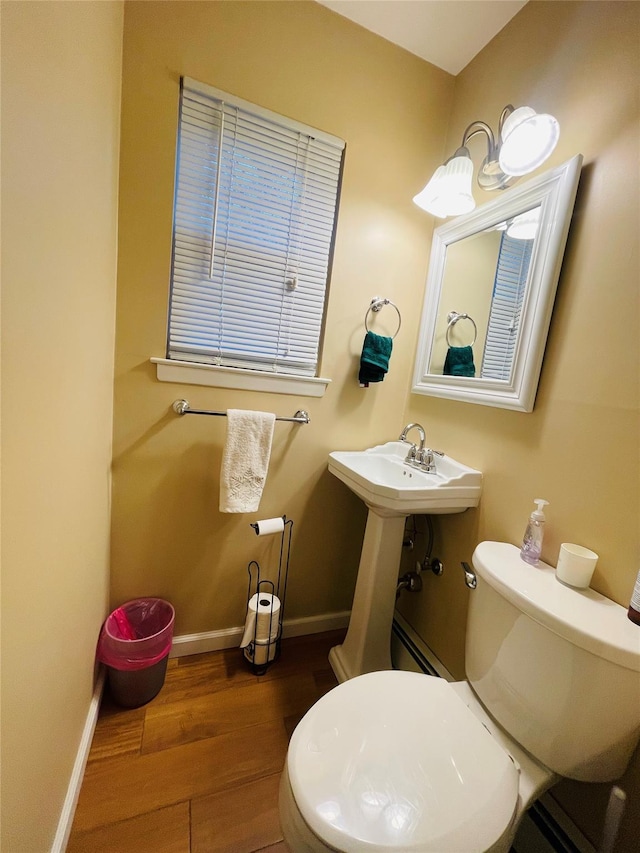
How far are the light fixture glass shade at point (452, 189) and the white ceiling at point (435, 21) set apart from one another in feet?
1.69

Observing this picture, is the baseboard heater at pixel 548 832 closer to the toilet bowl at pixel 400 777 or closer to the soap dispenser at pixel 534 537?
the toilet bowl at pixel 400 777

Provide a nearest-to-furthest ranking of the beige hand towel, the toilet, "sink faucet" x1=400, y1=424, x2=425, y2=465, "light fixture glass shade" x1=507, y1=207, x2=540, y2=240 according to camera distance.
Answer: the toilet
"light fixture glass shade" x1=507, y1=207, x2=540, y2=240
the beige hand towel
"sink faucet" x1=400, y1=424, x2=425, y2=465

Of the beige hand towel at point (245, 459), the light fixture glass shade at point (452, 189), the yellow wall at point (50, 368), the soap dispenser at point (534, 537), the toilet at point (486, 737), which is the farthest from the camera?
the beige hand towel at point (245, 459)

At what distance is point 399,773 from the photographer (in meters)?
0.68

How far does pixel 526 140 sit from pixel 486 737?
1.58 m

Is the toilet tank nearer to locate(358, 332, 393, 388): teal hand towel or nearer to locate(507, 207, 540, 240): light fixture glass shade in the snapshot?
locate(358, 332, 393, 388): teal hand towel

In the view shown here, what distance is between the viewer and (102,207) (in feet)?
3.05

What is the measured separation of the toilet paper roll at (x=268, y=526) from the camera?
1.33 metres

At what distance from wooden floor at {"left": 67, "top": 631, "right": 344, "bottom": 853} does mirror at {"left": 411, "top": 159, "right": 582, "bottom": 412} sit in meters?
1.35

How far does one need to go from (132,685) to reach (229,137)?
6.42ft

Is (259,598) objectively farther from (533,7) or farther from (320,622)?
(533,7)

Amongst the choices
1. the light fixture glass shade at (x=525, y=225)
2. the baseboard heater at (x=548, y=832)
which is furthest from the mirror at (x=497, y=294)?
the baseboard heater at (x=548, y=832)

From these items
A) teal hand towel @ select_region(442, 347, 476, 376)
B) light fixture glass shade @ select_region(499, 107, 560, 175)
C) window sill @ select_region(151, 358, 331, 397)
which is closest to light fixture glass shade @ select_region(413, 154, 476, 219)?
light fixture glass shade @ select_region(499, 107, 560, 175)

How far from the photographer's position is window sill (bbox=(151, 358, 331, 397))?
4.03 feet
